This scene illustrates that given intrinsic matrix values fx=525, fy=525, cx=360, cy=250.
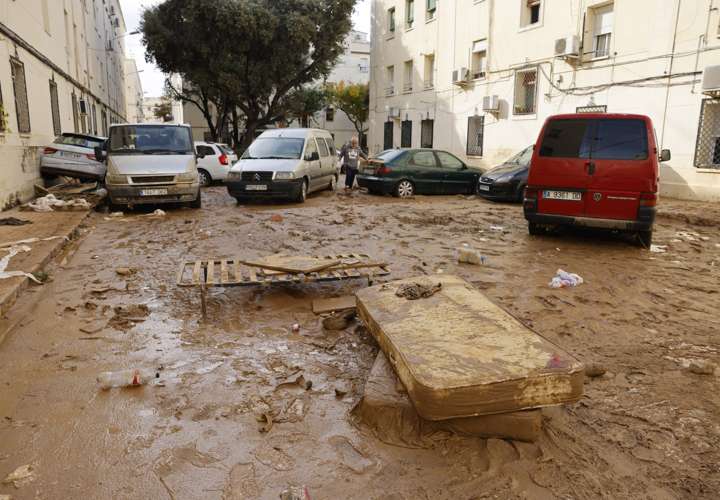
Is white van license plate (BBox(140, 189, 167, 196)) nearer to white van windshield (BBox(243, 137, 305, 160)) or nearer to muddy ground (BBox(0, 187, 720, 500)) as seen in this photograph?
white van windshield (BBox(243, 137, 305, 160))

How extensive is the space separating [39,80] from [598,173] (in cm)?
1451

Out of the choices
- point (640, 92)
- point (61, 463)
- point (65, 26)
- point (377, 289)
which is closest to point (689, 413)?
point (377, 289)

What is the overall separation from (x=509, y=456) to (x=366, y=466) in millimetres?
732

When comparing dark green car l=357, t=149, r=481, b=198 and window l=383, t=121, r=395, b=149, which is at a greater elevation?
window l=383, t=121, r=395, b=149

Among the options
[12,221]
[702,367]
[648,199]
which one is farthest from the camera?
[12,221]

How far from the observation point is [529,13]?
19812 mm

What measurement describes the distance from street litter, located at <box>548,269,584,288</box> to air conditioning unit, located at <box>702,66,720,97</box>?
396 inches

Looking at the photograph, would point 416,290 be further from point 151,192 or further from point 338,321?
point 151,192

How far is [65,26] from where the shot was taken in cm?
1934

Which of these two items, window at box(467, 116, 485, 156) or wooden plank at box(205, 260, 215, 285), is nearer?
wooden plank at box(205, 260, 215, 285)

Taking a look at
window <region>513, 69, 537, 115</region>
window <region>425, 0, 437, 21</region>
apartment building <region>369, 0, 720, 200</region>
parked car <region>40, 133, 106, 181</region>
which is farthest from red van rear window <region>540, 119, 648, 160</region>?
window <region>425, 0, 437, 21</region>

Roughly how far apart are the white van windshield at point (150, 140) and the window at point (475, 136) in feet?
47.4

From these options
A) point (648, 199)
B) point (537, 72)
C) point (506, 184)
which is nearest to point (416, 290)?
point (648, 199)

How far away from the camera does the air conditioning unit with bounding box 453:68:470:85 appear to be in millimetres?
22625
